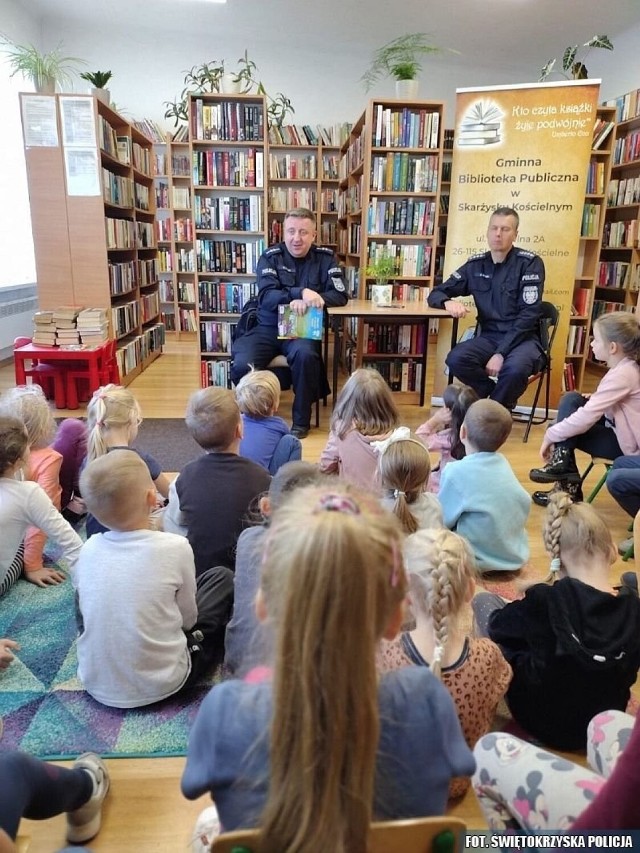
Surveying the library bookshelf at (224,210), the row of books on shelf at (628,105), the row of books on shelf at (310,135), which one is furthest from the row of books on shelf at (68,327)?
Result: the row of books on shelf at (628,105)

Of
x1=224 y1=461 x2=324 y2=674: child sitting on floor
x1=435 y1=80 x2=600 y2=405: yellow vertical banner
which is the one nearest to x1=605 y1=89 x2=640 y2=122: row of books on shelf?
x1=435 y1=80 x2=600 y2=405: yellow vertical banner

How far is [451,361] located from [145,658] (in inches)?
115

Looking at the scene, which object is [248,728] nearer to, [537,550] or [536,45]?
[537,550]

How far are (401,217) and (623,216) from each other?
2699 mm

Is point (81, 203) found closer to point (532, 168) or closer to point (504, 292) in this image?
point (504, 292)

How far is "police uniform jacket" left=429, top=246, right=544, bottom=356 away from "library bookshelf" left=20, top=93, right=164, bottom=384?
8.42 feet

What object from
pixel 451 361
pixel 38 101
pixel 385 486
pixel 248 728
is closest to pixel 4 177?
pixel 38 101

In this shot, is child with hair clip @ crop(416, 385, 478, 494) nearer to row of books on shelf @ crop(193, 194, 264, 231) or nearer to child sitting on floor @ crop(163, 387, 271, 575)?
child sitting on floor @ crop(163, 387, 271, 575)

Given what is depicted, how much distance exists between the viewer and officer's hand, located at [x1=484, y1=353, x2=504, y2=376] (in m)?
3.73

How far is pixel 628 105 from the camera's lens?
529 cm

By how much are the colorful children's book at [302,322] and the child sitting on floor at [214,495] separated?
207 centimetres

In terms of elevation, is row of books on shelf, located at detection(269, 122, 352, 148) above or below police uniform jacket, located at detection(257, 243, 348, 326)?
above

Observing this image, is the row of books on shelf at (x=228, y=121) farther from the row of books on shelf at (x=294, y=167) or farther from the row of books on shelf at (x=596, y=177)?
the row of books on shelf at (x=596, y=177)

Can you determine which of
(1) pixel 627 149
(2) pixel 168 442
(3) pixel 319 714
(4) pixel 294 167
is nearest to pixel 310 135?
(4) pixel 294 167
